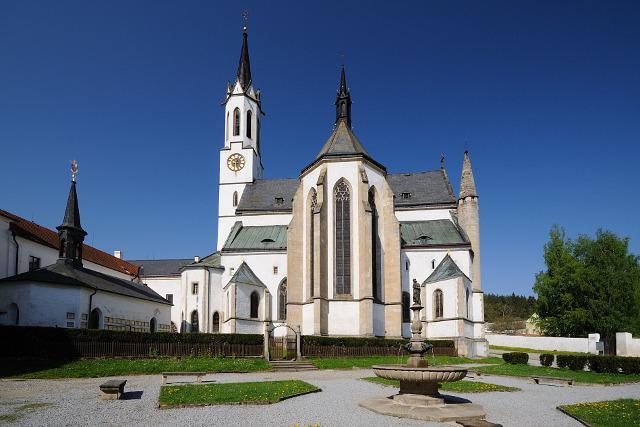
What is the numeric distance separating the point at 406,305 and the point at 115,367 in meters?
26.1

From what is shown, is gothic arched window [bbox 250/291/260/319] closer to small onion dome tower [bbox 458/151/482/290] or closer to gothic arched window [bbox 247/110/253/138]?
small onion dome tower [bbox 458/151/482/290]

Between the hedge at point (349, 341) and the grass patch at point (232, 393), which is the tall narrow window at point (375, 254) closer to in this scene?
the hedge at point (349, 341)

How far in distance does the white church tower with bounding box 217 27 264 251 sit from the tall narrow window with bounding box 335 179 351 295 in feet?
55.4

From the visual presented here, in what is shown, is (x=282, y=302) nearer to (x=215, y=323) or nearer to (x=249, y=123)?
(x=215, y=323)

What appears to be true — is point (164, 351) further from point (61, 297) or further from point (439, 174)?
point (439, 174)

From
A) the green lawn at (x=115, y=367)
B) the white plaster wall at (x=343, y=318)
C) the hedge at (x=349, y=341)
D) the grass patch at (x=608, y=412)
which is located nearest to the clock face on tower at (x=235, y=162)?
the white plaster wall at (x=343, y=318)

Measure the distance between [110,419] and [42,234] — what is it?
1506 inches

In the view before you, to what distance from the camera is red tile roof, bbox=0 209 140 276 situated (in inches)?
1626

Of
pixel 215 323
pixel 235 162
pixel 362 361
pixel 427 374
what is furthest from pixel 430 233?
pixel 427 374

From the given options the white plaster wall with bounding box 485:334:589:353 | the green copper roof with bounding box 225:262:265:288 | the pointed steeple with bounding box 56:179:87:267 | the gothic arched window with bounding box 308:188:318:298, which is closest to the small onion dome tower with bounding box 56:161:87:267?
the pointed steeple with bounding box 56:179:87:267

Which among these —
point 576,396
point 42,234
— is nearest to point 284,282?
point 42,234

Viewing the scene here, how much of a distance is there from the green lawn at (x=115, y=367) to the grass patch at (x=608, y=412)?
16.5m

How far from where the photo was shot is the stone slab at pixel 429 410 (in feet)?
44.0

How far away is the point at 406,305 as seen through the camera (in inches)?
1795
